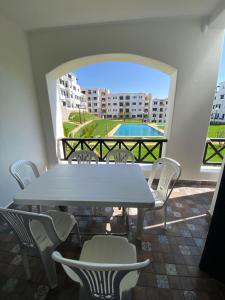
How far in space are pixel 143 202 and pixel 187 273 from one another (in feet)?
2.79

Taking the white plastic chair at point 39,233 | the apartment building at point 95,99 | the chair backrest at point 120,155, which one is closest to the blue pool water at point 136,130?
the apartment building at point 95,99

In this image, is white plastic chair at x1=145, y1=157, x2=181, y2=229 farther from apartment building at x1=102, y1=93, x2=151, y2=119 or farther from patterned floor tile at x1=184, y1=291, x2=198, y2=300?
apartment building at x1=102, y1=93, x2=151, y2=119

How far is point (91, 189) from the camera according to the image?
1367 mm

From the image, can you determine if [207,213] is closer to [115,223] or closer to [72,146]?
[115,223]

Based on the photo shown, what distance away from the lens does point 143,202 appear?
116 centimetres

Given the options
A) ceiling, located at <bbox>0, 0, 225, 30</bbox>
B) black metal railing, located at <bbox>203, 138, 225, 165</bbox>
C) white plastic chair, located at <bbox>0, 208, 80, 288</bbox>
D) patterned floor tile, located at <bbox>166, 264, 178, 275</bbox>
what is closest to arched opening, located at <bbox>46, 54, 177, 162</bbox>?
ceiling, located at <bbox>0, 0, 225, 30</bbox>

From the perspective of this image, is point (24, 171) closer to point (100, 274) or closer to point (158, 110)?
point (100, 274)

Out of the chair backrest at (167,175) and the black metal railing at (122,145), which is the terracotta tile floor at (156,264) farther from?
the black metal railing at (122,145)

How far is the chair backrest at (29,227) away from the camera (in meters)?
0.93

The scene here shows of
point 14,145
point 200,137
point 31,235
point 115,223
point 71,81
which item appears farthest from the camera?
point 71,81

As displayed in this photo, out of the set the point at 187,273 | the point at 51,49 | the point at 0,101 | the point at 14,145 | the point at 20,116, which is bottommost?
the point at 187,273

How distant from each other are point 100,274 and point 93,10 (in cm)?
278

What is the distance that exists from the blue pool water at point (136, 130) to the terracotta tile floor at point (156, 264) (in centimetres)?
160

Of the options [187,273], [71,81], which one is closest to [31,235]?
[187,273]
